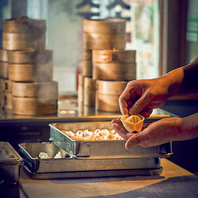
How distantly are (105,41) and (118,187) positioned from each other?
1618 millimetres

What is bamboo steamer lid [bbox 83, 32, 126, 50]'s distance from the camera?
3.54 metres

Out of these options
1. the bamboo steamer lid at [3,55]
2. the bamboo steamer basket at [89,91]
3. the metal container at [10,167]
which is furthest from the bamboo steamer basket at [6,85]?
the metal container at [10,167]

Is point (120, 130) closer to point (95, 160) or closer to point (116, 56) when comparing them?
point (95, 160)

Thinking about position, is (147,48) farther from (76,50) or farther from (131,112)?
(131,112)

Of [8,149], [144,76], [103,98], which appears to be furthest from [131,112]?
[144,76]

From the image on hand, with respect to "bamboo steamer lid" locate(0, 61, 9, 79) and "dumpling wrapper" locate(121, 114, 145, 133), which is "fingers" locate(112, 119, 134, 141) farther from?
"bamboo steamer lid" locate(0, 61, 9, 79)

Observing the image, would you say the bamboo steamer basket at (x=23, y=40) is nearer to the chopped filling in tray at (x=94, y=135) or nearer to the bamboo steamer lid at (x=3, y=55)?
the bamboo steamer lid at (x=3, y=55)

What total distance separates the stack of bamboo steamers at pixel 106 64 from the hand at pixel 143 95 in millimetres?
1090

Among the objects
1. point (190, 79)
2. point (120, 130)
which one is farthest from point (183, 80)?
point (120, 130)

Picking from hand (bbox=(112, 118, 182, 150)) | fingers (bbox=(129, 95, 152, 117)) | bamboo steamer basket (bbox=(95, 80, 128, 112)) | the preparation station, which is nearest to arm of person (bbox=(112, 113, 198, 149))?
hand (bbox=(112, 118, 182, 150))

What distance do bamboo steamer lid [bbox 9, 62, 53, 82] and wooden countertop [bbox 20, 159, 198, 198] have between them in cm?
102

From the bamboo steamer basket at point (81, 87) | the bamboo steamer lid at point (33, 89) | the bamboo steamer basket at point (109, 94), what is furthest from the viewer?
the bamboo steamer basket at point (81, 87)

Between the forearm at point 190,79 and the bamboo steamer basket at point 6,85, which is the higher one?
the forearm at point 190,79

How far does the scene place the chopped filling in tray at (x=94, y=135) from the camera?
243cm
